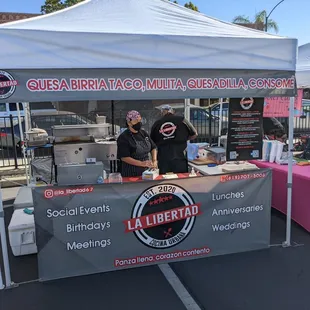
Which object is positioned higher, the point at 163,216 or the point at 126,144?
the point at 126,144

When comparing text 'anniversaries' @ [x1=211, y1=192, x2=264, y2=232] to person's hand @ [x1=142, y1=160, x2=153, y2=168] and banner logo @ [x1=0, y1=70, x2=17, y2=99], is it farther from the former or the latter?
banner logo @ [x1=0, y1=70, x2=17, y2=99]

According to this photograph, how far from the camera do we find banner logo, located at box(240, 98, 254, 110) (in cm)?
379

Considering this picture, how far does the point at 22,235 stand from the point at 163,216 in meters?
1.60

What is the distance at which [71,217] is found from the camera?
3156 mm

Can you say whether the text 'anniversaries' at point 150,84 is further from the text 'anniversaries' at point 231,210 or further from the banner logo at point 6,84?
the text 'anniversaries' at point 231,210

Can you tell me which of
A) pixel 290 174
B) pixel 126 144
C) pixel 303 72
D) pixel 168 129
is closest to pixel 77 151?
pixel 126 144

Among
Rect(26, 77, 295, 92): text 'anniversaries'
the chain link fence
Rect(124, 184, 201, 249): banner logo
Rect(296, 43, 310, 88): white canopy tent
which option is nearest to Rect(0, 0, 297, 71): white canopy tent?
Rect(26, 77, 295, 92): text 'anniversaries'

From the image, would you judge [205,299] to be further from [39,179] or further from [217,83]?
[39,179]

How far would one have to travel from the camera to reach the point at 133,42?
2906 millimetres

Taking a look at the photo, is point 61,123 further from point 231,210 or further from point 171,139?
point 231,210

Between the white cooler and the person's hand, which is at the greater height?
the person's hand

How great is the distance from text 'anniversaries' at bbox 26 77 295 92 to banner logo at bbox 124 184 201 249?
102 cm

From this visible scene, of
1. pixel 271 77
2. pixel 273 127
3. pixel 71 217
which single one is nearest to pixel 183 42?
pixel 271 77

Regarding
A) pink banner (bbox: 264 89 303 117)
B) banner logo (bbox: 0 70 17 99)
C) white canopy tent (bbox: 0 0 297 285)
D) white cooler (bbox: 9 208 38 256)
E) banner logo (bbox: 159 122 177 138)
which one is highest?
white canopy tent (bbox: 0 0 297 285)
